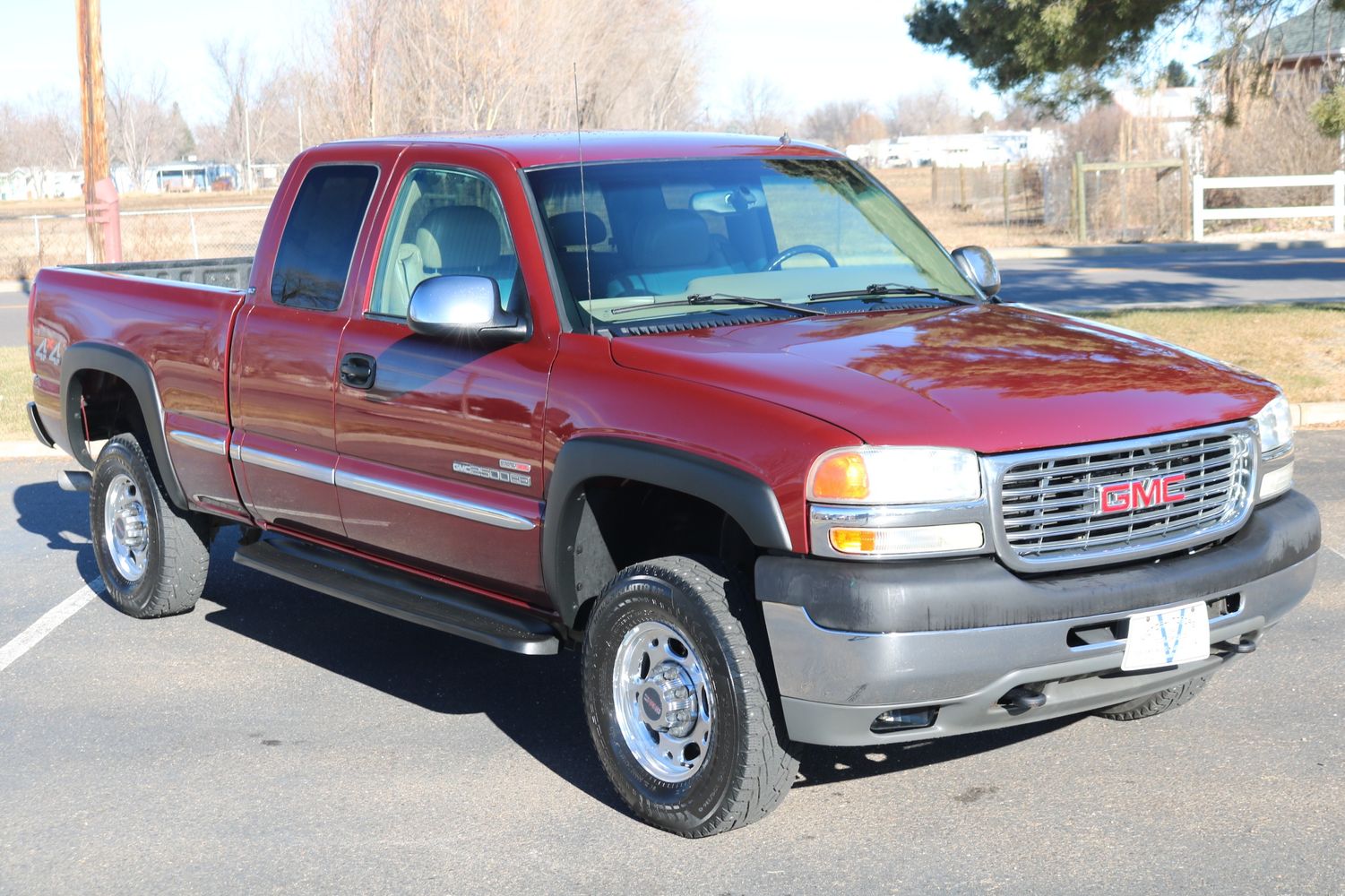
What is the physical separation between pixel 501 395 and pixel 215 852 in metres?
1.58

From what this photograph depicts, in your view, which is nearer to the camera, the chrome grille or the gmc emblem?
the chrome grille

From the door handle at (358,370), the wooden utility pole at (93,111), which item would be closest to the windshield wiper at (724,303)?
the door handle at (358,370)

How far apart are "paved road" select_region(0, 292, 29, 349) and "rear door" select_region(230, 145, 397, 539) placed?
11.2 meters

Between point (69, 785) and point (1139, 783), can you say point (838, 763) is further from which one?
point (69, 785)

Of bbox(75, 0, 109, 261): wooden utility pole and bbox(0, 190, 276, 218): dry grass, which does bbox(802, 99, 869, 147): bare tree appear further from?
bbox(75, 0, 109, 261): wooden utility pole

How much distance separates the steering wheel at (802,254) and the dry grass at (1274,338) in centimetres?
703

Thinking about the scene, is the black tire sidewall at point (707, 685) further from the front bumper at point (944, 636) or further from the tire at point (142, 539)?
the tire at point (142, 539)

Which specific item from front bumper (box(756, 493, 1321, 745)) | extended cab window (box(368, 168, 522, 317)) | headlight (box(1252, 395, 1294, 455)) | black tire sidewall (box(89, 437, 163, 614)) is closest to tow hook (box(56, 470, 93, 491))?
black tire sidewall (box(89, 437, 163, 614))

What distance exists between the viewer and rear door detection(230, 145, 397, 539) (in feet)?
18.7

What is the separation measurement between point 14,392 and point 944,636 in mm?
11754

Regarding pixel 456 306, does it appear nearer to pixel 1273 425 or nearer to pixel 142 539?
pixel 1273 425

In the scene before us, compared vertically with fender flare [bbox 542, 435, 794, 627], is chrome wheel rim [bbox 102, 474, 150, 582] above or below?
below

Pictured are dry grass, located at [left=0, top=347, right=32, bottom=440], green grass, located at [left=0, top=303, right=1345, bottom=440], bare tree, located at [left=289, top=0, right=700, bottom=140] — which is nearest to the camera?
dry grass, located at [left=0, top=347, right=32, bottom=440]

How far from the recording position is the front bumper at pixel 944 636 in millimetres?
3951
